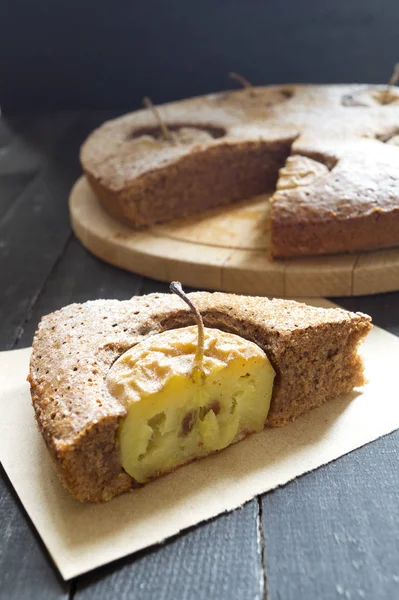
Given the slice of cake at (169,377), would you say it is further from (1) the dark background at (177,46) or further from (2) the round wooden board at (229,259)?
(1) the dark background at (177,46)

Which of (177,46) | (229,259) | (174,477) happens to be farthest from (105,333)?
(177,46)

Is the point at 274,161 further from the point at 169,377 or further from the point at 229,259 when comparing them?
the point at 169,377

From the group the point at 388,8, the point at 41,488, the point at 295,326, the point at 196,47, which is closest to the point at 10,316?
the point at 41,488

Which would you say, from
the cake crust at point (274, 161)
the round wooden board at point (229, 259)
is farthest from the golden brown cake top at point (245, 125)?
the round wooden board at point (229, 259)

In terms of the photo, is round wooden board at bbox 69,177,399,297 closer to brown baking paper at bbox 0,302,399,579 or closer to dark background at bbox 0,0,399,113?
brown baking paper at bbox 0,302,399,579

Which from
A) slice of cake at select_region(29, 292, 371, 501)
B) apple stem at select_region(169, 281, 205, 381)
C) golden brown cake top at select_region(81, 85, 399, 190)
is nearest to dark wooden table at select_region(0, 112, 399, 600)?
slice of cake at select_region(29, 292, 371, 501)
